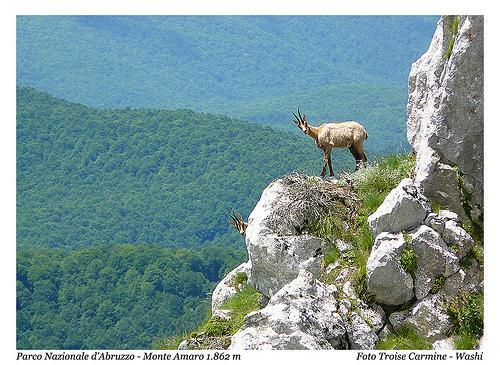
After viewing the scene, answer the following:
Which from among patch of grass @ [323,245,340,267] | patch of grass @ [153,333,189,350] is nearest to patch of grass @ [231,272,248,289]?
patch of grass @ [153,333,189,350]

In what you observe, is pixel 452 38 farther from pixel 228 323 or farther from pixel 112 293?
pixel 112 293

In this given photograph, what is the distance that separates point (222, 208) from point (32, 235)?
2561cm

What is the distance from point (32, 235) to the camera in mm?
122312

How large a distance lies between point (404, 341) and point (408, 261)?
145cm

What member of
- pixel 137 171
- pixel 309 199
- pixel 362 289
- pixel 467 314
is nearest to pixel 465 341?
pixel 467 314

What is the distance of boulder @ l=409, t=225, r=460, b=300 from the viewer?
1702 centimetres

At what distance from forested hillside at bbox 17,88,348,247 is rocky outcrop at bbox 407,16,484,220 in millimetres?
80654

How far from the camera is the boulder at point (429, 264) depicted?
17016mm

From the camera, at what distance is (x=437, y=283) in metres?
17.0

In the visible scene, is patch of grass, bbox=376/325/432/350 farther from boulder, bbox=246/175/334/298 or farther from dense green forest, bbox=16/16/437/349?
dense green forest, bbox=16/16/437/349

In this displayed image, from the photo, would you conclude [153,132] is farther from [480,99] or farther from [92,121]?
[480,99]

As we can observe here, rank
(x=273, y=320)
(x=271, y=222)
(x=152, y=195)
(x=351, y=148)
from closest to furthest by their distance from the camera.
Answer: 1. (x=273, y=320)
2. (x=271, y=222)
3. (x=351, y=148)
4. (x=152, y=195)

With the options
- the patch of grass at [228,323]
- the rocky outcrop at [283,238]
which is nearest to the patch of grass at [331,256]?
the rocky outcrop at [283,238]

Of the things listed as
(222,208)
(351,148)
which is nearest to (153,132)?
(222,208)
